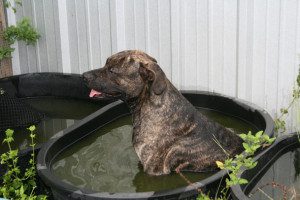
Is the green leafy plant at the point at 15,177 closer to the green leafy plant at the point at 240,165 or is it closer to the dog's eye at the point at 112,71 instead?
the dog's eye at the point at 112,71

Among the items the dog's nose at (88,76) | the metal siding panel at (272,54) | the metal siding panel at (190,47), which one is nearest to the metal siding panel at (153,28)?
the metal siding panel at (190,47)

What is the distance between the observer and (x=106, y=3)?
5.74 m

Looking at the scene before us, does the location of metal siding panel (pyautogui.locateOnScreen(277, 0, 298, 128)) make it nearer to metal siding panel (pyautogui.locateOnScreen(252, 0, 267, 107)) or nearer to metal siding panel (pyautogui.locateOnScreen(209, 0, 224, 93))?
metal siding panel (pyautogui.locateOnScreen(252, 0, 267, 107))

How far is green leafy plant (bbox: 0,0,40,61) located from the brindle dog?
8.74ft

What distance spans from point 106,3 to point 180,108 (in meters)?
2.35

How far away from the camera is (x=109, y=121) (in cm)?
505

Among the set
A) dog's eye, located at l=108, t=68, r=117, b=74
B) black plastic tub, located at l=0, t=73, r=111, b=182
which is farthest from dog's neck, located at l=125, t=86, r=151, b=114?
black plastic tub, located at l=0, t=73, r=111, b=182

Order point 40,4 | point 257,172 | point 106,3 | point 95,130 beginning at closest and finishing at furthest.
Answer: point 257,172, point 95,130, point 106,3, point 40,4

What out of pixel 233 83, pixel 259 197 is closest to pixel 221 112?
pixel 233 83

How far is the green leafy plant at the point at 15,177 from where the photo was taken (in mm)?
3990

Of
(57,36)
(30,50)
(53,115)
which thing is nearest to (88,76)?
(53,115)

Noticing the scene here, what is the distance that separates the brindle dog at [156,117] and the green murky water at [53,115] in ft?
5.24

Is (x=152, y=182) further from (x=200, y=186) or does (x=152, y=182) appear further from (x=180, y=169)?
(x=200, y=186)

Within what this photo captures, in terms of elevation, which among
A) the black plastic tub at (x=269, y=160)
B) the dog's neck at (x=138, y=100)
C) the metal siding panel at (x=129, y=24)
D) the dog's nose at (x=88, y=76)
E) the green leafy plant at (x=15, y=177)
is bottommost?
the green leafy plant at (x=15, y=177)
